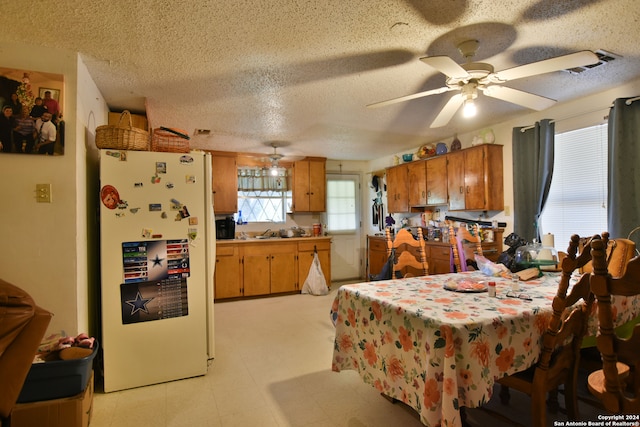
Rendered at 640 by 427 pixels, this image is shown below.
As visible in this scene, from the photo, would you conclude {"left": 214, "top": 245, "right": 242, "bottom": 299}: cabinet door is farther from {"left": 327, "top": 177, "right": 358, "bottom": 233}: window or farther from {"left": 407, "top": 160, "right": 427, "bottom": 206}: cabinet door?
{"left": 407, "top": 160, "right": 427, "bottom": 206}: cabinet door

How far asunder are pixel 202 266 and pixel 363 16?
77.5 inches

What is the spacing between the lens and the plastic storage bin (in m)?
1.72

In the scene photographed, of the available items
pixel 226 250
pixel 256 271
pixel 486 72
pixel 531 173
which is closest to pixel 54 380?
pixel 486 72

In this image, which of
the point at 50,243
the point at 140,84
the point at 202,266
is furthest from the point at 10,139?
the point at 202,266

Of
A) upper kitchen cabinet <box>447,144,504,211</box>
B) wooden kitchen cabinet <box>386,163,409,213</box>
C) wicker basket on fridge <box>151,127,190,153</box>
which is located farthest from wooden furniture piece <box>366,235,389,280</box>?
wicker basket on fridge <box>151,127,190,153</box>

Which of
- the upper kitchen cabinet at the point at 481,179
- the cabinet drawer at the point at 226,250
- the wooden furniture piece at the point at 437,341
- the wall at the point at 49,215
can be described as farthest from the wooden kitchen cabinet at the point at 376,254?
the wall at the point at 49,215

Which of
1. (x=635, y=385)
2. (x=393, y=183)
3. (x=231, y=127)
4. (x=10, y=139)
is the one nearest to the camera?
(x=635, y=385)

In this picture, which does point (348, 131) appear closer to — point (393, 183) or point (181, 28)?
point (393, 183)

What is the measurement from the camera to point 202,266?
2.58 meters

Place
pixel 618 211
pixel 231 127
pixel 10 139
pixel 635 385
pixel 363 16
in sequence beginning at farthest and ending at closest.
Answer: pixel 231 127
pixel 618 211
pixel 10 139
pixel 363 16
pixel 635 385

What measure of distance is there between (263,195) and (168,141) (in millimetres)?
3221

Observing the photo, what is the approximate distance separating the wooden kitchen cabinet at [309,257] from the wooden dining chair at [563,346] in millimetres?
3878

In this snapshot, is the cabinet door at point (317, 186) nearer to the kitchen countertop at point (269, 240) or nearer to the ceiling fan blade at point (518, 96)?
the kitchen countertop at point (269, 240)

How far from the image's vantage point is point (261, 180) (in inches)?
223
